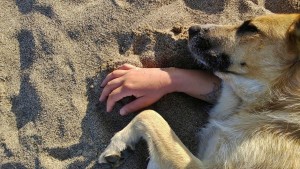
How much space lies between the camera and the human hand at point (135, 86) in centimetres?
441

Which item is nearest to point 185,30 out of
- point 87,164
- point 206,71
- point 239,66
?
point 206,71

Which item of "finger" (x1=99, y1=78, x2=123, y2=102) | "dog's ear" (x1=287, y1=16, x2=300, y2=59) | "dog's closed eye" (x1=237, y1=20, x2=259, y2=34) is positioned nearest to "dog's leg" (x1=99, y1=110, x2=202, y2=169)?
"finger" (x1=99, y1=78, x2=123, y2=102)

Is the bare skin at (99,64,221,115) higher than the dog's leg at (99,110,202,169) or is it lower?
higher

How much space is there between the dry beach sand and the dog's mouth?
0.25m

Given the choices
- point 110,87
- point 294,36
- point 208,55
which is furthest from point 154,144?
point 294,36

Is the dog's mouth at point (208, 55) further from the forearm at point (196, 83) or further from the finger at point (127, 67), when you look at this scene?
the finger at point (127, 67)

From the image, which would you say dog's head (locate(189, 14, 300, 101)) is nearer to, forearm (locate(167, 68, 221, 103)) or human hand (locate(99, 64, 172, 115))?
forearm (locate(167, 68, 221, 103))

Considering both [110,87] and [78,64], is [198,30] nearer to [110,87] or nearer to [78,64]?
[110,87]

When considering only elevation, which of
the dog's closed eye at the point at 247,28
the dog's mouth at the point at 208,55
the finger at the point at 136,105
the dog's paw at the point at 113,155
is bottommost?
the dog's paw at the point at 113,155

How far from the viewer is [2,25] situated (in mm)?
4676

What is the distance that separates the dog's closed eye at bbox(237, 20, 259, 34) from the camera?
4.22 m

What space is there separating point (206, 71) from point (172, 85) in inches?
15.4

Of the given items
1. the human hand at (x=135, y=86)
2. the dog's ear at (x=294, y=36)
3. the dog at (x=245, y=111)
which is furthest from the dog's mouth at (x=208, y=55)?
the dog's ear at (x=294, y=36)

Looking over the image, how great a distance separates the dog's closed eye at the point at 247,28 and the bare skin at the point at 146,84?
1.94ft
